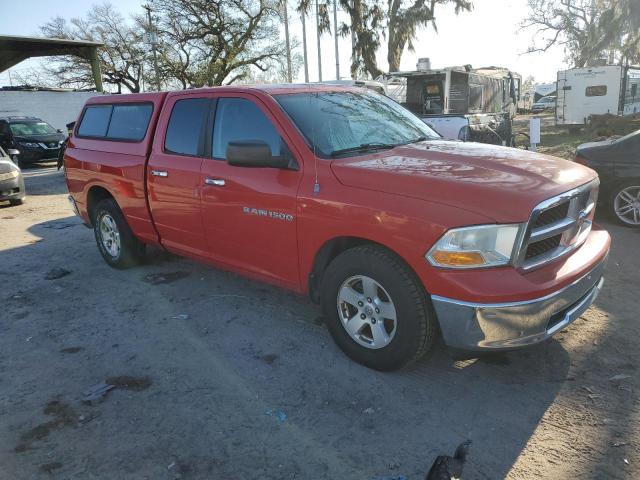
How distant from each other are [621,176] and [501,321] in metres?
5.08

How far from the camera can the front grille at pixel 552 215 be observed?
2932 mm

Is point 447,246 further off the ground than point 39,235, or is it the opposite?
point 447,246

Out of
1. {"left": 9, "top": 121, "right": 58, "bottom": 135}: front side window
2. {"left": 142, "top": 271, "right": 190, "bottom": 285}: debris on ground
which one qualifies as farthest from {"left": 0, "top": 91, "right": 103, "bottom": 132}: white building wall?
{"left": 142, "top": 271, "right": 190, "bottom": 285}: debris on ground

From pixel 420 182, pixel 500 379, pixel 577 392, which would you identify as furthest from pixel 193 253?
pixel 577 392

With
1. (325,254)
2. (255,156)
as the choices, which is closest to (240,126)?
(255,156)

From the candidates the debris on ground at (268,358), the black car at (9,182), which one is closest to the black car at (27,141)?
the black car at (9,182)

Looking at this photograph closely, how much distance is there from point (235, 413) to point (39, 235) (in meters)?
6.32

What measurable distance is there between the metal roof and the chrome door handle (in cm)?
2587

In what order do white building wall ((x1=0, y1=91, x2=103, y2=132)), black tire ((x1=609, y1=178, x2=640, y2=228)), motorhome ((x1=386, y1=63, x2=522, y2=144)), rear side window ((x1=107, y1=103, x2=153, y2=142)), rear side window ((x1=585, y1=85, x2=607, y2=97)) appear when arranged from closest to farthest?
rear side window ((x1=107, y1=103, x2=153, y2=142)) → black tire ((x1=609, y1=178, x2=640, y2=228)) → motorhome ((x1=386, y1=63, x2=522, y2=144)) → rear side window ((x1=585, y1=85, x2=607, y2=97)) → white building wall ((x1=0, y1=91, x2=103, y2=132))

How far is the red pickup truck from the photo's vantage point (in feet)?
9.20

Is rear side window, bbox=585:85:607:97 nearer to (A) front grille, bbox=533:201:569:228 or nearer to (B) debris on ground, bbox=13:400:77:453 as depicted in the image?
(A) front grille, bbox=533:201:569:228

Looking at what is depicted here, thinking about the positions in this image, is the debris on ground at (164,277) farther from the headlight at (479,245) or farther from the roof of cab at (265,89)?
the headlight at (479,245)

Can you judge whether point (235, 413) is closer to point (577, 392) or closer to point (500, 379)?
point (500, 379)

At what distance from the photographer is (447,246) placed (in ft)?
9.23
